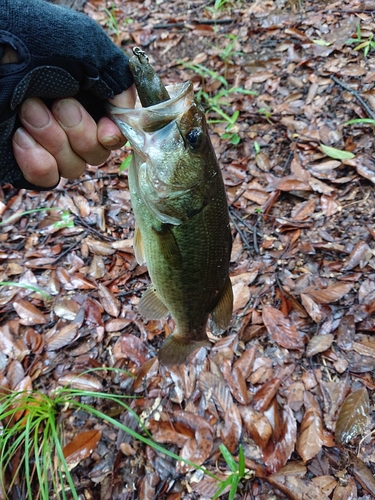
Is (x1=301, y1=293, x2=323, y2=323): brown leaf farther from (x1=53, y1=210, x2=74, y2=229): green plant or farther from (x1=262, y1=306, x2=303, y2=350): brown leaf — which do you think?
(x1=53, y1=210, x2=74, y2=229): green plant

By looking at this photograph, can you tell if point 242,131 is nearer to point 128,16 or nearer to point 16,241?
point 16,241

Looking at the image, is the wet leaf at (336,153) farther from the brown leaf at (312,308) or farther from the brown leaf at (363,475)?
the brown leaf at (363,475)

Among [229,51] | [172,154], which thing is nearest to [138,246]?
[172,154]

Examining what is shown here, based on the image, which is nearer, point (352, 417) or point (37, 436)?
point (352, 417)

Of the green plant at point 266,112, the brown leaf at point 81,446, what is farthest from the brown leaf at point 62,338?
the green plant at point 266,112

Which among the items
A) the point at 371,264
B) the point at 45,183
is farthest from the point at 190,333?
the point at 371,264

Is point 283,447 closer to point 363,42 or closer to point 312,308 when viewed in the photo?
point 312,308

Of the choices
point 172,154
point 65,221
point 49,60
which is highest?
point 49,60
